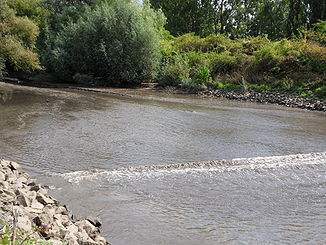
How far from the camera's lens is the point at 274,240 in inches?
245

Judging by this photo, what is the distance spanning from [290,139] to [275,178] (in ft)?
16.9

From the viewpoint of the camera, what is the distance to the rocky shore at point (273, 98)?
2227cm

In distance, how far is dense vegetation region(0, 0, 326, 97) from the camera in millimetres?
28656

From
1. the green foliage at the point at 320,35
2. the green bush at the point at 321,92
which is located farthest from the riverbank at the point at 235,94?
the green foliage at the point at 320,35

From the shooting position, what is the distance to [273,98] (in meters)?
25.1

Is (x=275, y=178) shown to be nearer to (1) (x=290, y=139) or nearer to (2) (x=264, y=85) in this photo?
(1) (x=290, y=139)

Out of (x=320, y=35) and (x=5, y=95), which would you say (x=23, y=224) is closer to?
(x=5, y=95)

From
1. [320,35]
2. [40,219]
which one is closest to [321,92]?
[320,35]

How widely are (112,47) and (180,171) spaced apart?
24.8m

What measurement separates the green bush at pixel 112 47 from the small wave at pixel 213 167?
23035mm

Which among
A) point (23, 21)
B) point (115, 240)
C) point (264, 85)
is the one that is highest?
point (23, 21)

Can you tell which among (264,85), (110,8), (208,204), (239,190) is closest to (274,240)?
(208,204)

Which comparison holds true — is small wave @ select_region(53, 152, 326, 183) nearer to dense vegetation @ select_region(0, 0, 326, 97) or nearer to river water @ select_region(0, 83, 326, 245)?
river water @ select_region(0, 83, 326, 245)

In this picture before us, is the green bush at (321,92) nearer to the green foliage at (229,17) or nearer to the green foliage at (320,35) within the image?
the green foliage at (320,35)
